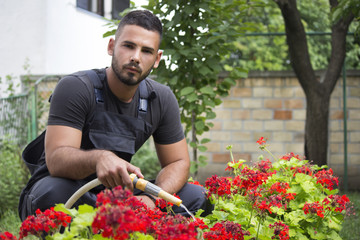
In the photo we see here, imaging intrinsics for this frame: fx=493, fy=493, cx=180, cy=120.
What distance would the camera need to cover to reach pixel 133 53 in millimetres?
2648

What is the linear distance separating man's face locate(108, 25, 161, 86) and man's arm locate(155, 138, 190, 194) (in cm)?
52

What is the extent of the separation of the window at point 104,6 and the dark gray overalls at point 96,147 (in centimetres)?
764

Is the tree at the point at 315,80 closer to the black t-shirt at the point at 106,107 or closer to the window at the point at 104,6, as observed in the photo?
the black t-shirt at the point at 106,107

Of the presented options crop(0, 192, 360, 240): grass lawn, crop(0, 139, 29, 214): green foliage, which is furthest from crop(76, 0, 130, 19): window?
crop(0, 192, 360, 240): grass lawn

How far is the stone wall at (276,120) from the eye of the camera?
692 cm

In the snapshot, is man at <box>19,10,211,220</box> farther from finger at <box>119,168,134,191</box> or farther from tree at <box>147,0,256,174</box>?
tree at <box>147,0,256,174</box>

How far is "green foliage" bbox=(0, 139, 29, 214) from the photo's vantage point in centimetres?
485

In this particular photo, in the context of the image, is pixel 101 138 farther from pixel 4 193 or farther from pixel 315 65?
pixel 315 65

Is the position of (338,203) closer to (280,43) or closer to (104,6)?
(104,6)

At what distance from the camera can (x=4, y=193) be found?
4.83m

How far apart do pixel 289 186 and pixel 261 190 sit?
0.76 feet

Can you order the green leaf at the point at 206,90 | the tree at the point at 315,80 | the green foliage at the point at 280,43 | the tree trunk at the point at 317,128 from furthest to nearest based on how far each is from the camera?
the green foliage at the point at 280,43 → the tree trunk at the point at 317,128 → the tree at the point at 315,80 → the green leaf at the point at 206,90

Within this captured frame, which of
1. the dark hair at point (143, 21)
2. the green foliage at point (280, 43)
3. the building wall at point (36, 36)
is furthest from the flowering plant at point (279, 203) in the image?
the green foliage at point (280, 43)

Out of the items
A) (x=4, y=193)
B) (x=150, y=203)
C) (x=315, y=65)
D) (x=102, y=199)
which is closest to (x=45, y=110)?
(x=4, y=193)
